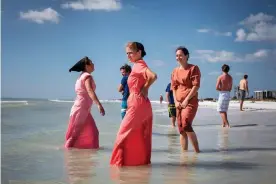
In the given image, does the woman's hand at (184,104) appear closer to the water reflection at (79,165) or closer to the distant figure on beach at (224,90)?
the water reflection at (79,165)

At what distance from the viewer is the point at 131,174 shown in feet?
15.0

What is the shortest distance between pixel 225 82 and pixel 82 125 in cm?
553

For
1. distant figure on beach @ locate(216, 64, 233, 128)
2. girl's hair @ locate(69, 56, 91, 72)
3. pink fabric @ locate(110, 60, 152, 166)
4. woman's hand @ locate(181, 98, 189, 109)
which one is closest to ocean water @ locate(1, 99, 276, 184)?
pink fabric @ locate(110, 60, 152, 166)

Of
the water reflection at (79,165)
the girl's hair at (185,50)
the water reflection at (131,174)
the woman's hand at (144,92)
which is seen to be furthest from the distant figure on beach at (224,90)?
the water reflection at (131,174)

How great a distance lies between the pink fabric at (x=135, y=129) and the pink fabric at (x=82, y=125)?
5.99ft

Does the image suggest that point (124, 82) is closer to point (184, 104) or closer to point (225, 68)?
point (184, 104)

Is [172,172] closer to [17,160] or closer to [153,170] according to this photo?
[153,170]

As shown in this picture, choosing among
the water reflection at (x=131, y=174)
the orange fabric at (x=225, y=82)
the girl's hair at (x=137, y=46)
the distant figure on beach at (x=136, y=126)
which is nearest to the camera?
the water reflection at (x=131, y=174)

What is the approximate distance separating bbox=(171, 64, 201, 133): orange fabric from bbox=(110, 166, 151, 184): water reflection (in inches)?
51.0

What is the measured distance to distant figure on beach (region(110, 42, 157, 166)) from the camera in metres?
5.02

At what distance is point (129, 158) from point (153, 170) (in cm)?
37

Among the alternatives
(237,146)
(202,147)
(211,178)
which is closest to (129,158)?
(211,178)

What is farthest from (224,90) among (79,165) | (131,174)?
(131,174)

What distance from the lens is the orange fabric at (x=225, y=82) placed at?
11008 mm
